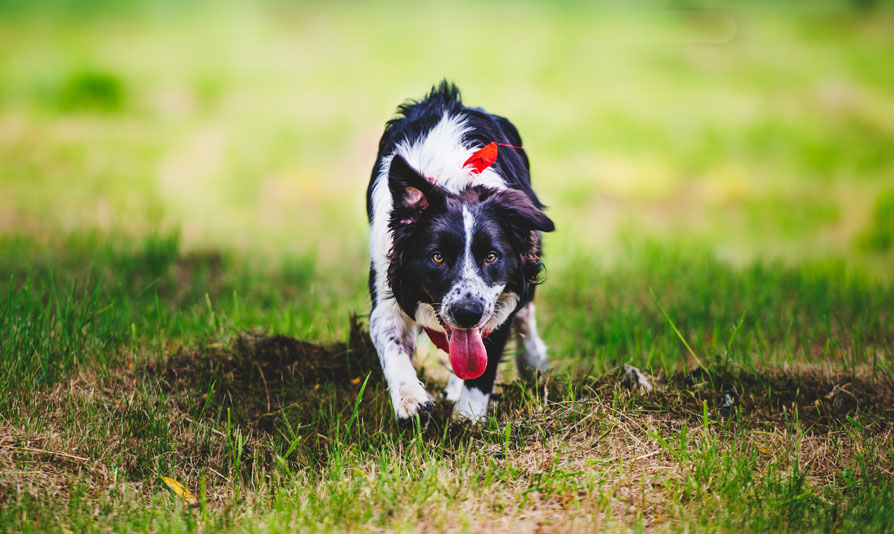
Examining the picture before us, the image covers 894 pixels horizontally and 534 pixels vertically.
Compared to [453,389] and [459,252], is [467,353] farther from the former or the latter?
[453,389]

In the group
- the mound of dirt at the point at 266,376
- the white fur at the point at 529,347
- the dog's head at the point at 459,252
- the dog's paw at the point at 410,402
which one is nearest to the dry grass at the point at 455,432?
the mound of dirt at the point at 266,376

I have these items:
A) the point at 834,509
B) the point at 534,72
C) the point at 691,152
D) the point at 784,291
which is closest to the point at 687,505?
the point at 834,509

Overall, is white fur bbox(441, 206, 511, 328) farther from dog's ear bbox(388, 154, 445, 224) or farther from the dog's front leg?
the dog's front leg

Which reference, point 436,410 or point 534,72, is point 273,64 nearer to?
point 534,72

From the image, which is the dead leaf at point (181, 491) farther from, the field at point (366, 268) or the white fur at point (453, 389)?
the white fur at point (453, 389)

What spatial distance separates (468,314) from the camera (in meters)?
3.53

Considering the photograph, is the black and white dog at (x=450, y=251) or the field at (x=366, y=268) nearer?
the field at (x=366, y=268)

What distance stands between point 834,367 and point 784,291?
6.42ft

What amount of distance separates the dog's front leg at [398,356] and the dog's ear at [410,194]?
1.67ft

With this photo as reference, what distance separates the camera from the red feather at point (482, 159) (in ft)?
13.1

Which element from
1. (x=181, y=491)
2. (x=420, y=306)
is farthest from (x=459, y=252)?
(x=181, y=491)

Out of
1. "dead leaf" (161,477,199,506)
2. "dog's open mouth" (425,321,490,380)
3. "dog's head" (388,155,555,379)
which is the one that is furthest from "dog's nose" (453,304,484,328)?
"dead leaf" (161,477,199,506)

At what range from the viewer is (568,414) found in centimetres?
392

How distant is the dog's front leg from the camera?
377cm
